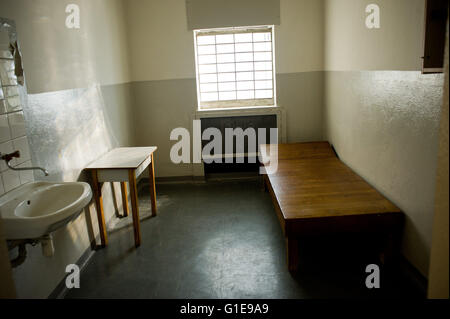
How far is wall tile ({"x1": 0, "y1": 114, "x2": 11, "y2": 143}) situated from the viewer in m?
2.03

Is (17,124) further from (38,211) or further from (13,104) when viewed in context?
(38,211)

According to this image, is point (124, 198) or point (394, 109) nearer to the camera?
point (394, 109)

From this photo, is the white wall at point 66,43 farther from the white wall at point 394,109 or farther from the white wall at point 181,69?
the white wall at point 394,109

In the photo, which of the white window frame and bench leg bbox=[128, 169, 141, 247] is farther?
the white window frame

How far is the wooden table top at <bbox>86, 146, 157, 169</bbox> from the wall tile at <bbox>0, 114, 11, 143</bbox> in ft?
3.32

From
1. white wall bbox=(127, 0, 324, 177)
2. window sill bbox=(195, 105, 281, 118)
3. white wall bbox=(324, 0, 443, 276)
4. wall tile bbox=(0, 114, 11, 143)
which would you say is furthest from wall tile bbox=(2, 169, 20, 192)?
window sill bbox=(195, 105, 281, 118)

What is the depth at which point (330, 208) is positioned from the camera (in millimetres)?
2682

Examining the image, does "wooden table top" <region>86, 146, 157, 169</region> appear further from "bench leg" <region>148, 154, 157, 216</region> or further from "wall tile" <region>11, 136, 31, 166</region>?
"wall tile" <region>11, 136, 31, 166</region>

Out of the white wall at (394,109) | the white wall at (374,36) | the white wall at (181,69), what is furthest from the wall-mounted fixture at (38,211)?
the white wall at (181,69)

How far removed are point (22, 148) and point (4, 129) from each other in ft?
0.65

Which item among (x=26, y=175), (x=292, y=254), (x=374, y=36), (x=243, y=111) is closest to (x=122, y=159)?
(x=26, y=175)

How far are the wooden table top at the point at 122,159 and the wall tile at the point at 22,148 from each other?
2.67 ft

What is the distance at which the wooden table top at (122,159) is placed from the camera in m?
3.08

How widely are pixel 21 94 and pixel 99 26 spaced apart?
1798 millimetres
